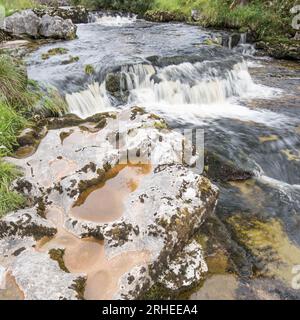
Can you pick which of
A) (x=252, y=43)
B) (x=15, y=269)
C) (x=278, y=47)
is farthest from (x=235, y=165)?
(x=252, y=43)

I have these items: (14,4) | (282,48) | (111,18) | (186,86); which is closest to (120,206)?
(186,86)

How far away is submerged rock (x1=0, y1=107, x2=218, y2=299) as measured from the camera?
12.3 ft

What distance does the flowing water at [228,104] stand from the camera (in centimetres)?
492

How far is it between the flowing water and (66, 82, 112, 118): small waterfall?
3 centimetres

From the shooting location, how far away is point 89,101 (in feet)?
30.5

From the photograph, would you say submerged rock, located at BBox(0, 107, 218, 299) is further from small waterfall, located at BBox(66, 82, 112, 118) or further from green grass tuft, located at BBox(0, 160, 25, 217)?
small waterfall, located at BBox(66, 82, 112, 118)

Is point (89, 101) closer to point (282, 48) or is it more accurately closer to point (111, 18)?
point (282, 48)

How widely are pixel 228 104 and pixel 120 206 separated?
22.4 ft

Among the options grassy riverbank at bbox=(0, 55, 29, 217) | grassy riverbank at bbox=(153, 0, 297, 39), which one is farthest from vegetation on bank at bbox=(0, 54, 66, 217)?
grassy riverbank at bbox=(153, 0, 297, 39)

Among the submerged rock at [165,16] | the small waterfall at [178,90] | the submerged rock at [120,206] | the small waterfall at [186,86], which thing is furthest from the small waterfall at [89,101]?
the submerged rock at [165,16]

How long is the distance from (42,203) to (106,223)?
0.96m

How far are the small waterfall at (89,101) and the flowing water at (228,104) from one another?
0.03 meters

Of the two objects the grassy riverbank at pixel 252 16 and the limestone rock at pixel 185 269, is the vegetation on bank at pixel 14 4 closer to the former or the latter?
the grassy riverbank at pixel 252 16
